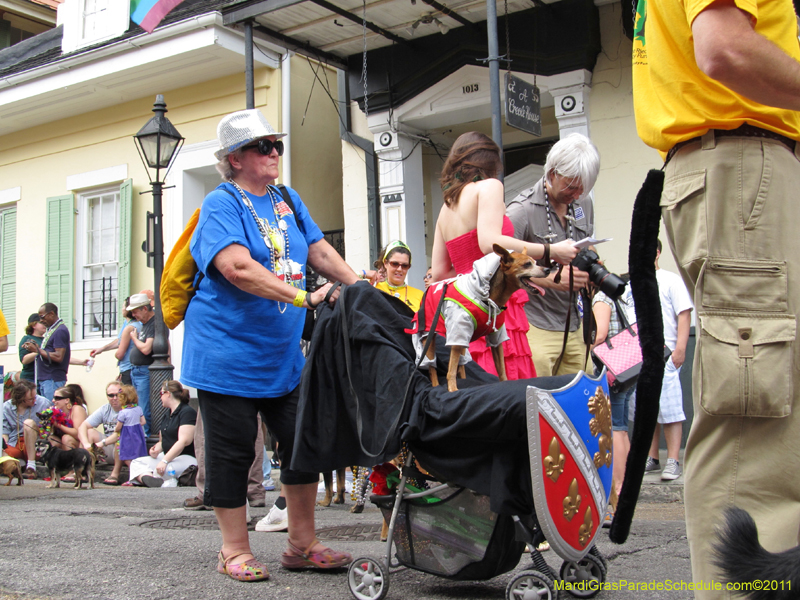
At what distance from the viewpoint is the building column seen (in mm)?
11258

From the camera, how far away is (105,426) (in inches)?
400

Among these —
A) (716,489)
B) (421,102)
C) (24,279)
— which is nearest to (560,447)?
(716,489)

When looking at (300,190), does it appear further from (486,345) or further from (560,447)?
(560,447)

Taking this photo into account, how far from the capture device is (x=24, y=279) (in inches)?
573

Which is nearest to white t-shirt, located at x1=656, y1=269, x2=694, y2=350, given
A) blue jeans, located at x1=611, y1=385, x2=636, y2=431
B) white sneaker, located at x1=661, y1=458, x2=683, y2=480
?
blue jeans, located at x1=611, y1=385, x2=636, y2=431

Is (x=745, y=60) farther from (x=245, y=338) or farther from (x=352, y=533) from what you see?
(x=352, y=533)

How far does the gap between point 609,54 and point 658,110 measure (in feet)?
25.9

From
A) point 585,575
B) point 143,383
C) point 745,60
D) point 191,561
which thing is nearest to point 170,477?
point 143,383

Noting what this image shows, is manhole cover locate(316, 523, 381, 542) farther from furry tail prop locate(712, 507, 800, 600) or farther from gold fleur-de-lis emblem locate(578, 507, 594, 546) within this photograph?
Result: furry tail prop locate(712, 507, 800, 600)

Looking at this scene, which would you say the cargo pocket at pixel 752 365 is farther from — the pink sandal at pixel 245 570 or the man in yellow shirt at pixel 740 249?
the pink sandal at pixel 245 570

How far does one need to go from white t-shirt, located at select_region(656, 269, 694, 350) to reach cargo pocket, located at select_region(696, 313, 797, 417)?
466 cm

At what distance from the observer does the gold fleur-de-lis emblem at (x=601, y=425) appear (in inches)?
105

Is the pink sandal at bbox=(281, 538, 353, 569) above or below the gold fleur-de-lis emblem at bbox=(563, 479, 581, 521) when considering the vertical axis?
below

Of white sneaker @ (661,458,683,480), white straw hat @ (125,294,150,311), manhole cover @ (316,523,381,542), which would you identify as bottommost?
manhole cover @ (316,523,381,542)
